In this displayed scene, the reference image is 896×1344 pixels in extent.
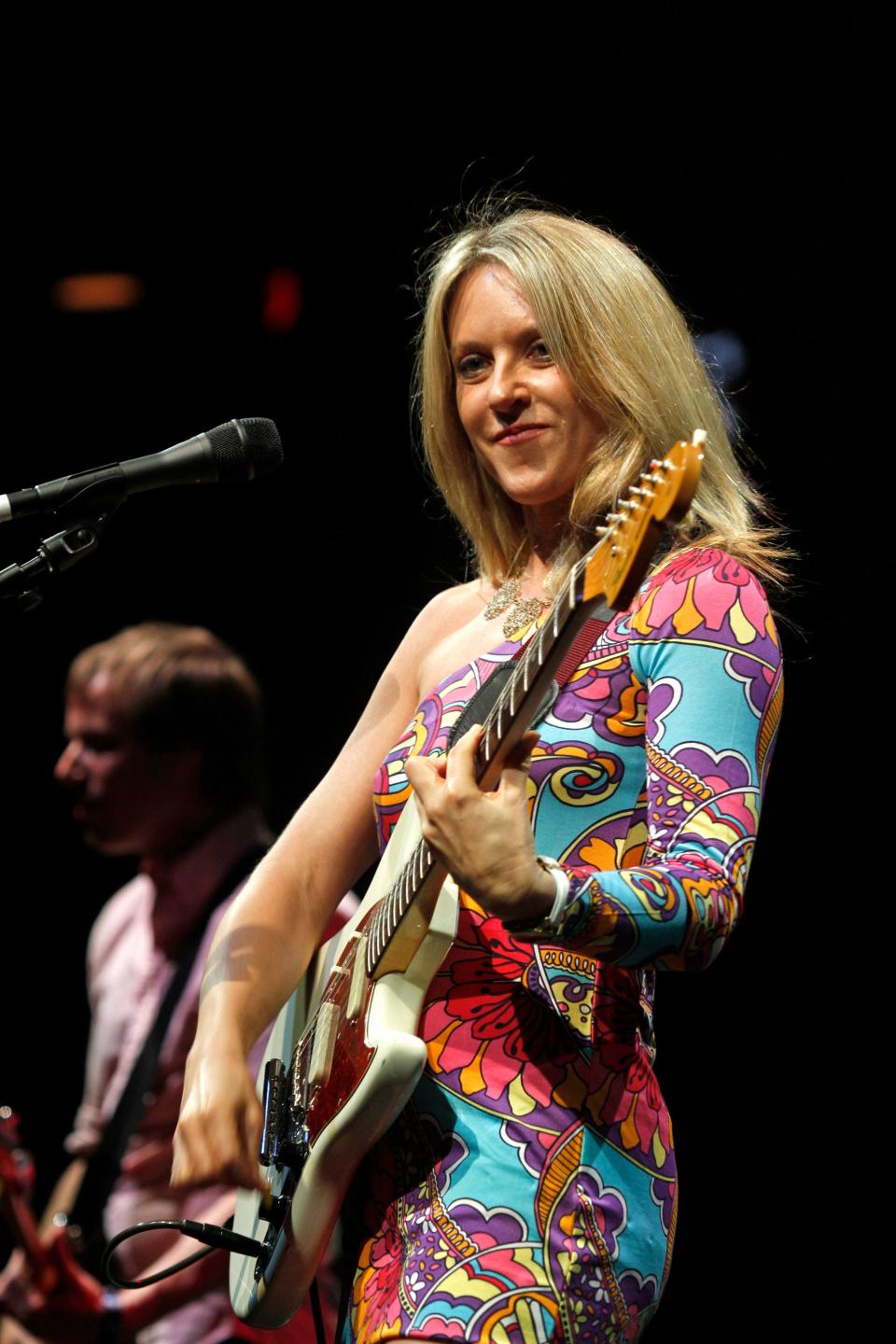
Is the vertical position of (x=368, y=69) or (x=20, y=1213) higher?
(x=368, y=69)

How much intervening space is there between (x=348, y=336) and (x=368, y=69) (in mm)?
629

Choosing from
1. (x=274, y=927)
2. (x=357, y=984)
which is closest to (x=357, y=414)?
(x=274, y=927)

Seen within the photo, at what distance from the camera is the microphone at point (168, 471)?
1548mm

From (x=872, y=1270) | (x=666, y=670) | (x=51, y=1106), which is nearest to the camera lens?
(x=666, y=670)

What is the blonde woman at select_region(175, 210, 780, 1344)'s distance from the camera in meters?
1.38

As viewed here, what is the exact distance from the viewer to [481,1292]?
4.64ft

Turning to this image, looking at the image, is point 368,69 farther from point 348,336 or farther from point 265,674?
point 265,674

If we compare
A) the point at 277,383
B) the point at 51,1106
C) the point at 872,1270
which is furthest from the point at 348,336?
the point at 872,1270

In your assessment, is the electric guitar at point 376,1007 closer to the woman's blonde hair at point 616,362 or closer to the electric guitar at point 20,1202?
the woman's blonde hair at point 616,362

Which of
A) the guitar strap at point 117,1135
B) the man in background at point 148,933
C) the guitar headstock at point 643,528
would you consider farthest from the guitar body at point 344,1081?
the guitar strap at point 117,1135

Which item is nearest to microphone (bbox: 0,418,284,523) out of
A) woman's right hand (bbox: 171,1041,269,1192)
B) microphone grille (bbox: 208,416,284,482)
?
microphone grille (bbox: 208,416,284,482)

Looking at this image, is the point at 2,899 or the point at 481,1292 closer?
the point at 481,1292

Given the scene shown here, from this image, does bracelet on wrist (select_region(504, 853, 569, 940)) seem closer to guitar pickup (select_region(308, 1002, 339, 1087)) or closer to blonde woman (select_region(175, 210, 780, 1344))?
blonde woman (select_region(175, 210, 780, 1344))

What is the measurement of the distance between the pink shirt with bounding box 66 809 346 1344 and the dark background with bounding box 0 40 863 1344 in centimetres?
13
